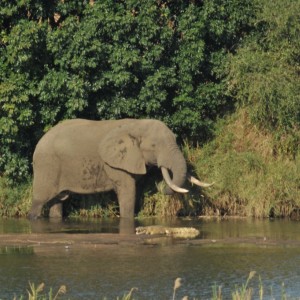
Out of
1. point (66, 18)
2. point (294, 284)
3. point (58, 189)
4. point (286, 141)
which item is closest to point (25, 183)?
point (58, 189)

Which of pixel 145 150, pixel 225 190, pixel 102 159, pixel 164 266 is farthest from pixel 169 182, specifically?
pixel 164 266

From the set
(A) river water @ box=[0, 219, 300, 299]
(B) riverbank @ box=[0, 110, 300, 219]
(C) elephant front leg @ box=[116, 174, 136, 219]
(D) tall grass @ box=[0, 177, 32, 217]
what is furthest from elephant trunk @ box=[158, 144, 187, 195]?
(D) tall grass @ box=[0, 177, 32, 217]

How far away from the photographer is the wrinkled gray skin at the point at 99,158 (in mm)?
24359

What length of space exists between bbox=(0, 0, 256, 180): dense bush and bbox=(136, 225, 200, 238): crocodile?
3.66 m

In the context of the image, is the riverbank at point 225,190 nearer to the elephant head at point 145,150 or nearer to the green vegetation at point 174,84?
the green vegetation at point 174,84

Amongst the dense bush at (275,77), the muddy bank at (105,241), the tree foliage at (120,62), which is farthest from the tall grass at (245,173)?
the muddy bank at (105,241)

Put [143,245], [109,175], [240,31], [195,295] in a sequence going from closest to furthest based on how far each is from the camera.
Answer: [195,295] < [143,245] < [109,175] < [240,31]

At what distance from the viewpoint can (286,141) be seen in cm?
2559

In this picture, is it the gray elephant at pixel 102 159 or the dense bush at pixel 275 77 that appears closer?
the gray elephant at pixel 102 159

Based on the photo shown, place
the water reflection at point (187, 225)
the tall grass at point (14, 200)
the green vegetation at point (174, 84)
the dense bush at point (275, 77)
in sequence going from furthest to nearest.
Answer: the tall grass at point (14, 200) < the dense bush at point (275, 77) < the green vegetation at point (174, 84) < the water reflection at point (187, 225)

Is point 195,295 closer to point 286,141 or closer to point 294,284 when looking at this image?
point 294,284

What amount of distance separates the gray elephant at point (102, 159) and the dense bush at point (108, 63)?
2.04 feet

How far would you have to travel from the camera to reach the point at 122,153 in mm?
24453

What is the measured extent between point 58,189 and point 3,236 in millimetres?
3354
